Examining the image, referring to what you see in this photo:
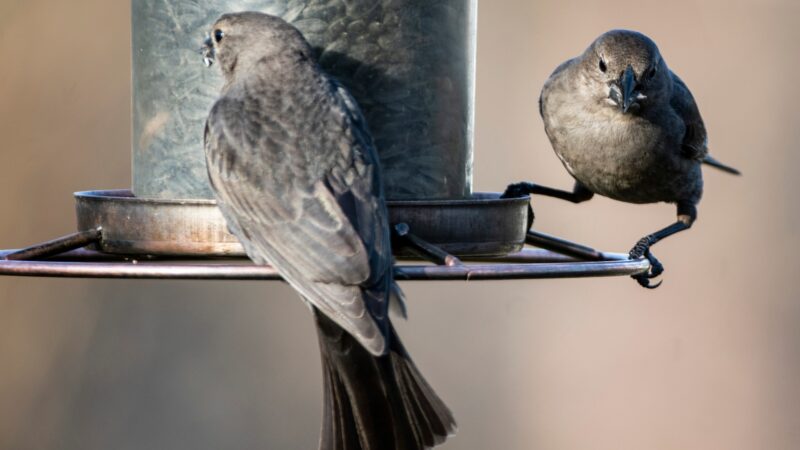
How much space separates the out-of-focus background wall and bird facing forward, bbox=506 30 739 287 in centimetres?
175

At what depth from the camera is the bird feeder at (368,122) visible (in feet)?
18.2

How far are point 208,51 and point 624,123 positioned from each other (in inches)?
96.0

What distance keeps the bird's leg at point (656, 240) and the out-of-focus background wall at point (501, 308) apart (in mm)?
1407

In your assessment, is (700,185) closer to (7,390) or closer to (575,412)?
(575,412)

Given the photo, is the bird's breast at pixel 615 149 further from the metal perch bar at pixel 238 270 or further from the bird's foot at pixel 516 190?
the metal perch bar at pixel 238 270

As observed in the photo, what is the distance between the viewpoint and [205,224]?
5.52 metres

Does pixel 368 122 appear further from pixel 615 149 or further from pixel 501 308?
pixel 501 308

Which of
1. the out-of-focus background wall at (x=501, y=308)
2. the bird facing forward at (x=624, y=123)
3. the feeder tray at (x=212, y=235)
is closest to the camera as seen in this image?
the feeder tray at (x=212, y=235)

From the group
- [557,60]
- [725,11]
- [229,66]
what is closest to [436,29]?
[229,66]

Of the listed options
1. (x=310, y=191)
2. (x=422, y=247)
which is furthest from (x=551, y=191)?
(x=310, y=191)

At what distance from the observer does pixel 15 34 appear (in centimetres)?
926

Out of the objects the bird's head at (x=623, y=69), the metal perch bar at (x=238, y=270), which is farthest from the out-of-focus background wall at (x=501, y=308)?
the metal perch bar at (x=238, y=270)

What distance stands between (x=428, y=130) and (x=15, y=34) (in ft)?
13.7

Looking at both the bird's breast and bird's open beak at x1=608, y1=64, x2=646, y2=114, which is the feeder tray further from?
the bird's breast
